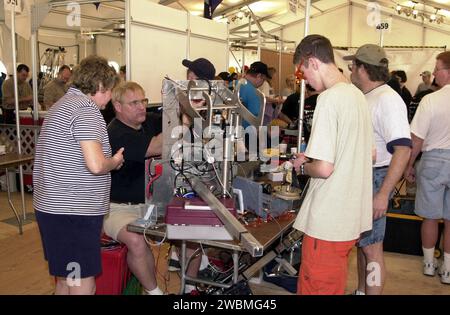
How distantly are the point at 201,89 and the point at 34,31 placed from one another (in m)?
3.27

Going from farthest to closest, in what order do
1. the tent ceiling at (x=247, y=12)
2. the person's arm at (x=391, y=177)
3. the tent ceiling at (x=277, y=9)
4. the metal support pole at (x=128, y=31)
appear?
the tent ceiling at (x=277, y=9), the tent ceiling at (x=247, y=12), the metal support pole at (x=128, y=31), the person's arm at (x=391, y=177)

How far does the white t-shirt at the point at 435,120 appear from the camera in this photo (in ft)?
10.0

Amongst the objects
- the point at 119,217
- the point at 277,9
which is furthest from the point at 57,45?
the point at 119,217

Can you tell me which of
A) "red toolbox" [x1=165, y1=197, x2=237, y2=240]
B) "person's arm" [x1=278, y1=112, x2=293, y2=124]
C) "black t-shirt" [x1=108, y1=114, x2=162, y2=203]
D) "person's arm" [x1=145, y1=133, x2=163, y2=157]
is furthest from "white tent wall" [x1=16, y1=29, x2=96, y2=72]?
"red toolbox" [x1=165, y1=197, x2=237, y2=240]

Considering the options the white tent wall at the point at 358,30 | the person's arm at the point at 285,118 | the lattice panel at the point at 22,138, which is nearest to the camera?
the person's arm at the point at 285,118

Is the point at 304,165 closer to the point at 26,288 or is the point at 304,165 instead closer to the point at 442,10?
the point at 26,288

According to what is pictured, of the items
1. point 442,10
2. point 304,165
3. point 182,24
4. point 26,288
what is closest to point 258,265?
point 304,165

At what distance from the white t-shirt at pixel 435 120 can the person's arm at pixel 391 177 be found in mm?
985

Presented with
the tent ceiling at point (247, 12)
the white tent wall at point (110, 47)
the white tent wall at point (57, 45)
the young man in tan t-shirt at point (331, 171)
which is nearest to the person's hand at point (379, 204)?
the young man in tan t-shirt at point (331, 171)

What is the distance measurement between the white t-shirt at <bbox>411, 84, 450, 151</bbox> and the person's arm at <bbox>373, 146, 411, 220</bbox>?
0.98m

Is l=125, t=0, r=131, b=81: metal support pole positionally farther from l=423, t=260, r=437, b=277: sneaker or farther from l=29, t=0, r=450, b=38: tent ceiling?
l=29, t=0, r=450, b=38: tent ceiling

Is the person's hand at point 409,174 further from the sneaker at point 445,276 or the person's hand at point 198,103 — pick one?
the person's hand at point 198,103

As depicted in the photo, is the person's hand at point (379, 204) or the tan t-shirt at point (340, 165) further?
the person's hand at point (379, 204)

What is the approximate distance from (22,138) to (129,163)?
3.49 meters
